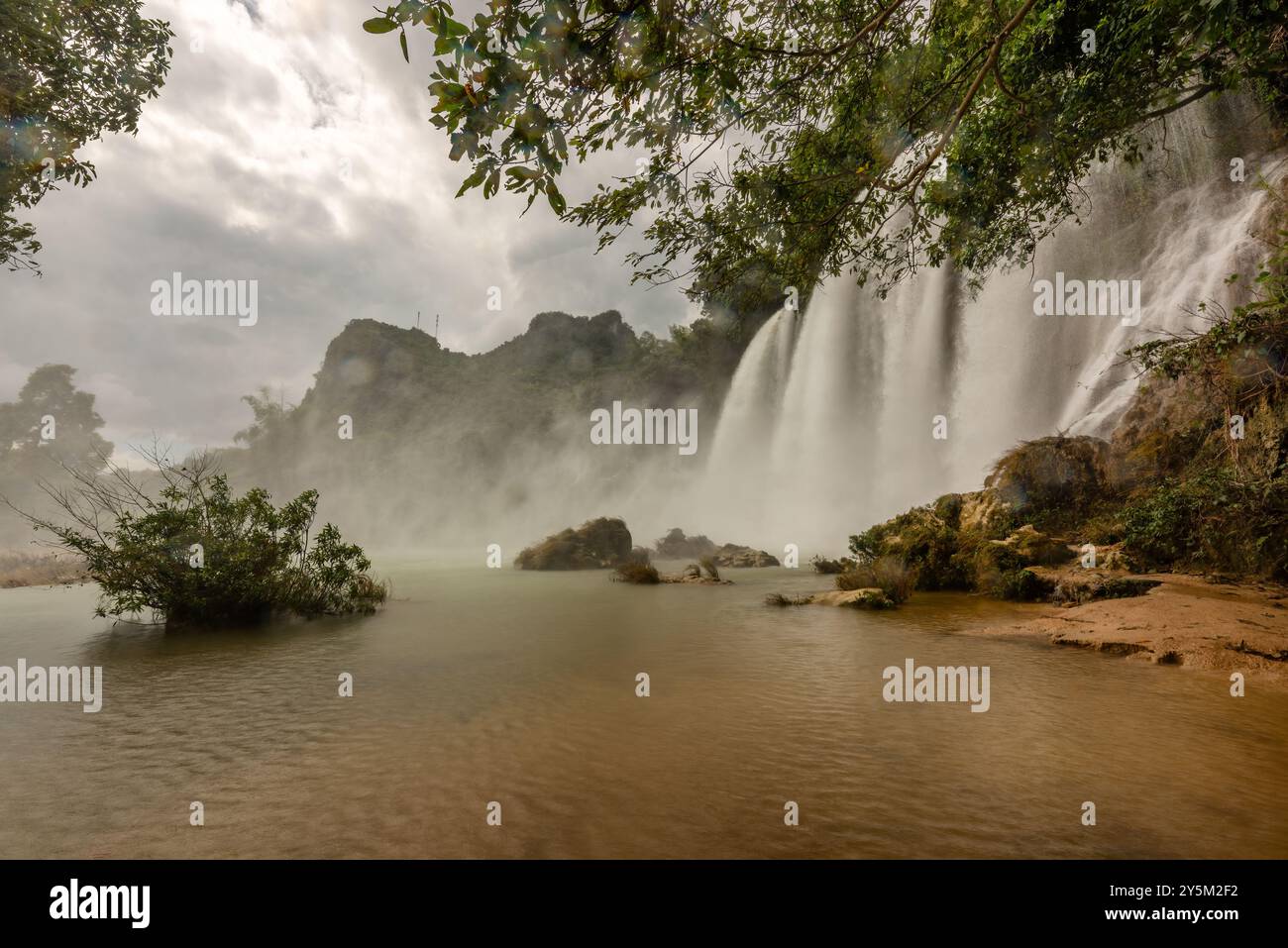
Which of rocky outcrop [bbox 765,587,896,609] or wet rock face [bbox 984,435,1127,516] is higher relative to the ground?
wet rock face [bbox 984,435,1127,516]

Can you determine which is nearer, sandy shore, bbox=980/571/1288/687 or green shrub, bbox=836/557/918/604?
sandy shore, bbox=980/571/1288/687

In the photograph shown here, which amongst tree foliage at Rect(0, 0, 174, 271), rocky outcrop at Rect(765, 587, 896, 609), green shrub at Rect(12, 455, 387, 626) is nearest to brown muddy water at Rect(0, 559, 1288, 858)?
green shrub at Rect(12, 455, 387, 626)

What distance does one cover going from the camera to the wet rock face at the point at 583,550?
76.4 feet

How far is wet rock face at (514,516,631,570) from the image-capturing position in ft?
76.4

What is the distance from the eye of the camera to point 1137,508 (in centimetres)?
1043

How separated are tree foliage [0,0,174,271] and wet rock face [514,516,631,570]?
1688cm

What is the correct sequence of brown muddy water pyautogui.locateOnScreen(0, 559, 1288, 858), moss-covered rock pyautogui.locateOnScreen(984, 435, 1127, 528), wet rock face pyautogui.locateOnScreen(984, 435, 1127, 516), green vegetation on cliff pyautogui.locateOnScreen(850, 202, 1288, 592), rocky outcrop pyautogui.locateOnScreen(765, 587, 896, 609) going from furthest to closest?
1. wet rock face pyautogui.locateOnScreen(984, 435, 1127, 516)
2. moss-covered rock pyautogui.locateOnScreen(984, 435, 1127, 528)
3. rocky outcrop pyautogui.locateOnScreen(765, 587, 896, 609)
4. green vegetation on cliff pyautogui.locateOnScreen(850, 202, 1288, 592)
5. brown muddy water pyautogui.locateOnScreen(0, 559, 1288, 858)

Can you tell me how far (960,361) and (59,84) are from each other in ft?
100

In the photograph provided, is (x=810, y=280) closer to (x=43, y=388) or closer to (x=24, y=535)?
(x=24, y=535)

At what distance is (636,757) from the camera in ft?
11.6

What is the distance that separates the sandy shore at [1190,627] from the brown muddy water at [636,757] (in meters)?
0.49

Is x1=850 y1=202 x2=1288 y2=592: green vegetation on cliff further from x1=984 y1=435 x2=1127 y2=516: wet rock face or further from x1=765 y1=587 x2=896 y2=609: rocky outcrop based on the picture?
x1=765 y1=587 x2=896 y2=609: rocky outcrop

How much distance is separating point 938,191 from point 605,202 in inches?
250
